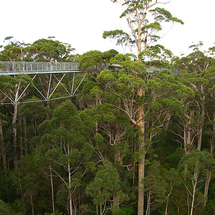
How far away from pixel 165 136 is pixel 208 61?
1004cm

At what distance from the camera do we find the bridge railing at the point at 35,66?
Result: 14367 millimetres

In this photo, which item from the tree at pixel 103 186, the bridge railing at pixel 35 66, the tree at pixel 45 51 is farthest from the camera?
the tree at pixel 45 51

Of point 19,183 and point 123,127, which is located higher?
point 123,127

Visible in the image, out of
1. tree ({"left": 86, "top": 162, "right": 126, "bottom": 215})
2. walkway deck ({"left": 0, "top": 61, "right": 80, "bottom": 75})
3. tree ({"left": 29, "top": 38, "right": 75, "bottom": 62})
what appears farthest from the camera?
tree ({"left": 29, "top": 38, "right": 75, "bottom": 62})

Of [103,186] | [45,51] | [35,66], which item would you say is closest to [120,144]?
[103,186]

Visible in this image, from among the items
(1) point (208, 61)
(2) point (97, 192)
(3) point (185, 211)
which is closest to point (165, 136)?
(1) point (208, 61)

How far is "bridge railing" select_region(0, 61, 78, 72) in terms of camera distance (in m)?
14.4

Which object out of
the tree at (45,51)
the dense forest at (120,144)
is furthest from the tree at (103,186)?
the tree at (45,51)

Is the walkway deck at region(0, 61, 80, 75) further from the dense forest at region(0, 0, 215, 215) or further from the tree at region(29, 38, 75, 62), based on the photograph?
the tree at region(29, 38, 75, 62)

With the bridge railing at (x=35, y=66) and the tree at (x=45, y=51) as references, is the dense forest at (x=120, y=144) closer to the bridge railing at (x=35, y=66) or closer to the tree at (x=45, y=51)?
the bridge railing at (x=35, y=66)

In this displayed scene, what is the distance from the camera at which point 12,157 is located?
23.5 metres

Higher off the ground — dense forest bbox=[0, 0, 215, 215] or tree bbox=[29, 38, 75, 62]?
tree bbox=[29, 38, 75, 62]

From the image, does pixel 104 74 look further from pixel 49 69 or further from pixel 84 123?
pixel 49 69

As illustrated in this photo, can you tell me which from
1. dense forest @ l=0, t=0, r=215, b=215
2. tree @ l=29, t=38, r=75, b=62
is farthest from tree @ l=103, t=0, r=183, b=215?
tree @ l=29, t=38, r=75, b=62
